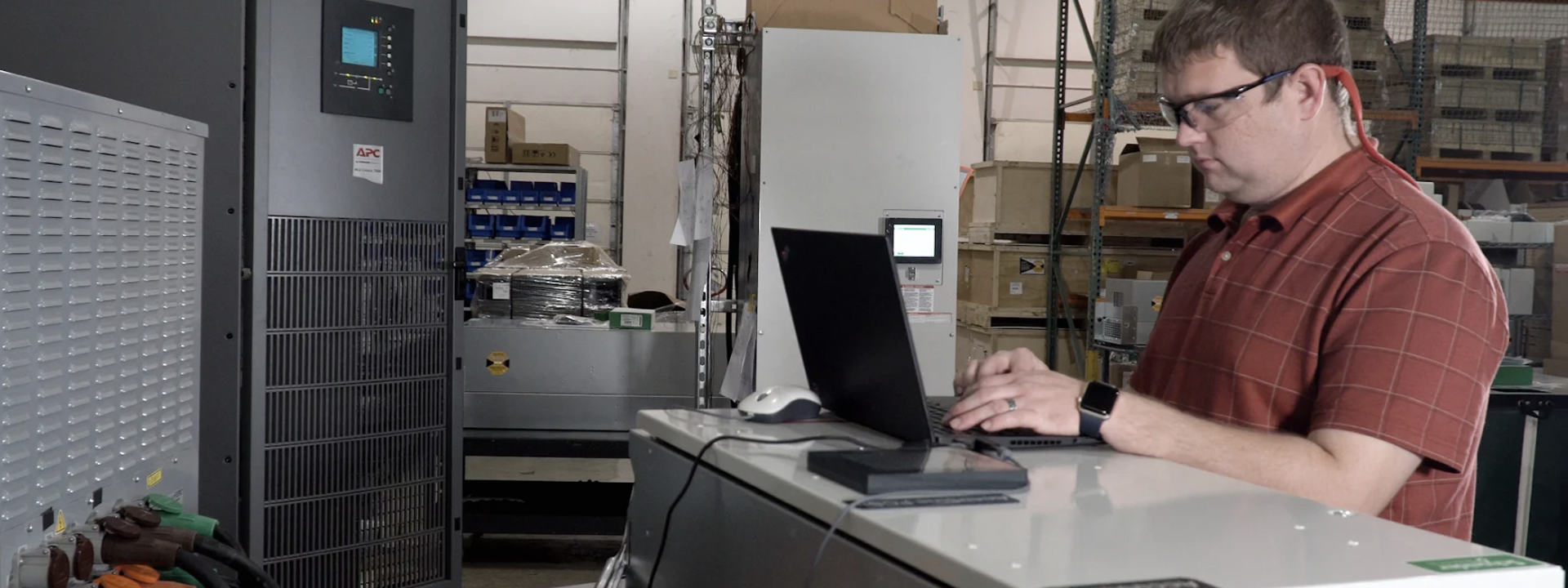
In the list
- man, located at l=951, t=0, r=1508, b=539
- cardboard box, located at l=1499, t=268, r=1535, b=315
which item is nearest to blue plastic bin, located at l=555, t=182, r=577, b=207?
cardboard box, located at l=1499, t=268, r=1535, b=315

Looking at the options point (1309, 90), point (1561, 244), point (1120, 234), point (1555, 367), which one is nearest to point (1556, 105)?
point (1561, 244)

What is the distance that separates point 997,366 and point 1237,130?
1.28ft

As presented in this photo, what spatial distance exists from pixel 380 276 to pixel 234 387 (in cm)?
33

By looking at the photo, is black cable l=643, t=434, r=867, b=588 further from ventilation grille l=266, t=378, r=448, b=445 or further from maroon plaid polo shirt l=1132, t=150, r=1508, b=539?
ventilation grille l=266, t=378, r=448, b=445

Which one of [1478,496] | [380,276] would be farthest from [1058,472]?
[1478,496]

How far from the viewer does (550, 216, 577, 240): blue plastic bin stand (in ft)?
24.3

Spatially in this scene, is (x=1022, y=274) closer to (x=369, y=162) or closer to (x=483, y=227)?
(x=369, y=162)

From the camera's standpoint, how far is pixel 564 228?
293 inches

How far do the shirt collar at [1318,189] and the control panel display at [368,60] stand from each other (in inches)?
64.8

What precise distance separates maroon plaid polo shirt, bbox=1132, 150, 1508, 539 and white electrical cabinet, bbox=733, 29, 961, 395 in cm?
186

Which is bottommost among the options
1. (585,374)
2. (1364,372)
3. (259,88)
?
(585,374)

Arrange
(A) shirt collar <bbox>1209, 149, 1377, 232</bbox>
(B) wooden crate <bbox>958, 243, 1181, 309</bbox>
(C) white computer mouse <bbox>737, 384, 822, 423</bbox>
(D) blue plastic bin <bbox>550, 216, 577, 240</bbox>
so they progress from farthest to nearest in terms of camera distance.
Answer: (D) blue plastic bin <bbox>550, 216, 577, 240</bbox> → (B) wooden crate <bbox>958, 243, 1181, 309</bbox> → (A) shirt collar <bbox>1209, 149, 1377, 232</bbox> → (C) white computer mouse <bbox>737, 384, 822, 423</bbox>

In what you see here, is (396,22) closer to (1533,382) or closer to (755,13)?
(755,13)

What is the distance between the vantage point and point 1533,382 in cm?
317
